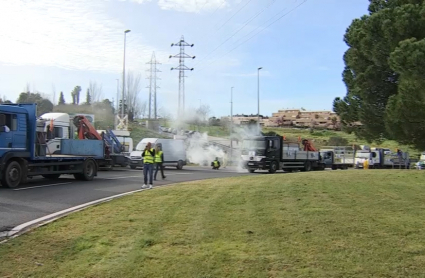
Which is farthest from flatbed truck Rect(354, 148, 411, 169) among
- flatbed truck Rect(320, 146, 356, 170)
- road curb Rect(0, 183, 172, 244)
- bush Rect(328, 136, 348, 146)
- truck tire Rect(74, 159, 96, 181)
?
road curb Rect(0, 183, 172, 244)

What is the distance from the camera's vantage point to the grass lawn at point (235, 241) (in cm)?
500

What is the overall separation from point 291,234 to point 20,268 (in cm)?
376

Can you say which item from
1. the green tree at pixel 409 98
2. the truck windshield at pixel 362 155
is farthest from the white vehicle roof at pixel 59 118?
the truck windshield at pixel 362 155

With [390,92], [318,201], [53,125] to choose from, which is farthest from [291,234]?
[53,125]

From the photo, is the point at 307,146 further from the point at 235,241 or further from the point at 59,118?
the point at 235,241

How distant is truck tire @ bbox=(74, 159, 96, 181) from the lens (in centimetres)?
1856

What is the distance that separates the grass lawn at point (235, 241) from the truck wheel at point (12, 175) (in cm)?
647

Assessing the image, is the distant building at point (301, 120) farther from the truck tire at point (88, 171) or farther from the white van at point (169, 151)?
the truck tire at point (88, 171)

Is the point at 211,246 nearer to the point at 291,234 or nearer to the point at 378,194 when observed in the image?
the point at 291,234

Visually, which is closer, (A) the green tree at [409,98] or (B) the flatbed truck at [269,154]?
(A) the green tree at [409,98]

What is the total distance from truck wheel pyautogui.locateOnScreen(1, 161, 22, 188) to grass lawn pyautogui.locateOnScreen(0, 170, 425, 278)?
6473 millimetres

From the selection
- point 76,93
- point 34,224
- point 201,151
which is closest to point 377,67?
point 34,224

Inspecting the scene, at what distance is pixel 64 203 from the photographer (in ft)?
36.9

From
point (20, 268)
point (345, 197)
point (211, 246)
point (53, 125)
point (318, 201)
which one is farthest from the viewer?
point (53, 125)
